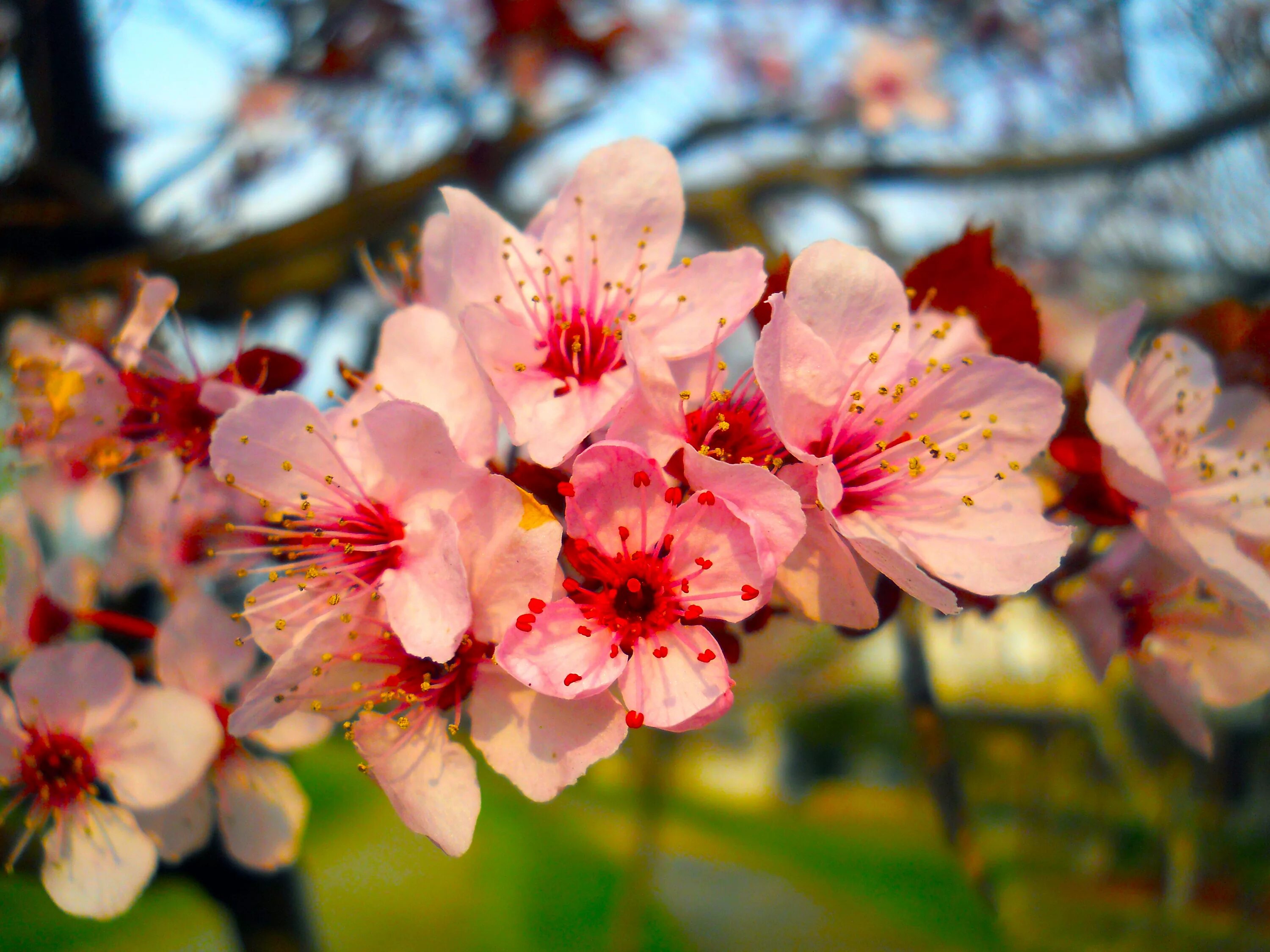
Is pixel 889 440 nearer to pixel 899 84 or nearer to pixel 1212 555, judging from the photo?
pixel 1212 555

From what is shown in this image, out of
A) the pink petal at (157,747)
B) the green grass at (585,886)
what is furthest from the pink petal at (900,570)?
the green grass at (585,886)

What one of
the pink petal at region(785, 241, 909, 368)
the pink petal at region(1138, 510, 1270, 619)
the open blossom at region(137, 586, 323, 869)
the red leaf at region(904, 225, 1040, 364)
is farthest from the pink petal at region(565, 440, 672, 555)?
the pink petal at region(1138, 510, 1270, 619)

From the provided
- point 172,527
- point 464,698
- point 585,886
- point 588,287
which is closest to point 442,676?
point 464,698

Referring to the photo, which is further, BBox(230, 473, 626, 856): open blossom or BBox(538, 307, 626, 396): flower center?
BBox(538, 307, 626, 396): flower center

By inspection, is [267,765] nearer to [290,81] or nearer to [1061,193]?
[290,81]

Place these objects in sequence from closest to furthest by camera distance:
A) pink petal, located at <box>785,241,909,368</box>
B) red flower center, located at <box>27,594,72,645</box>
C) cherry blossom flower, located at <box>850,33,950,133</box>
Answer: pink petal, located at <box>785,241,909,368</box> → red flower center, located at <box>27,594,72,645</box> → cherry blossom flower, located at <box>850,33,950,133</box>

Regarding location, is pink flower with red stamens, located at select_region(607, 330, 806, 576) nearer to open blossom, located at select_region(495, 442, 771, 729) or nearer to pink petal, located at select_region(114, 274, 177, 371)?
open blossom, located at select_region(495, 442, 771, 729)

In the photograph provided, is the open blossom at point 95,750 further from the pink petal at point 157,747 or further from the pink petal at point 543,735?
the pink petal at point 543,735
